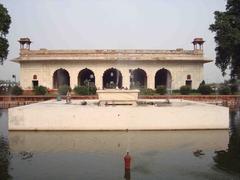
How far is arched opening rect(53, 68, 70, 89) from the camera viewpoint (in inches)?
1716

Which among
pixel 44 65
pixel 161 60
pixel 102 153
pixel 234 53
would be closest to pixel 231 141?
pixel 102 153

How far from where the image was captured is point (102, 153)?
43.0 feet

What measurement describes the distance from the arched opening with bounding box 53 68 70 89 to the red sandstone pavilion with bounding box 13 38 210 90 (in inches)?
14.6

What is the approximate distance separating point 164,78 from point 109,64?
8251 millimetres

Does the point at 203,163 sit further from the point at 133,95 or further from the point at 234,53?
the point at 234,53

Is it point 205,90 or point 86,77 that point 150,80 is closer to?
point 205,90

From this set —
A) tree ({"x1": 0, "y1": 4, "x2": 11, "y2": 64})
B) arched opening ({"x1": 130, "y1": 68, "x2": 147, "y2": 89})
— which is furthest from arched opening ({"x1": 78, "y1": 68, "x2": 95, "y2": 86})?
tree ({"x1": 0, "y1": 4, "x2": 11, "y2": 64})

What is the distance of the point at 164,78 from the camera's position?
153 feet

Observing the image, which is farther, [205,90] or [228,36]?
[205,90]

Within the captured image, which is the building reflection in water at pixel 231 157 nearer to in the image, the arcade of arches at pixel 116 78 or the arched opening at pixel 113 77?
the arcade of arches at pixel 116 78

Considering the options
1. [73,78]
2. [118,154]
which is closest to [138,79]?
[73,78]

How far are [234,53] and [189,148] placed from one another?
19311 millimetres

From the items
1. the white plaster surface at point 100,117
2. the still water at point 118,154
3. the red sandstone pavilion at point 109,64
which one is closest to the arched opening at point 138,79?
the red sandstone pavilion at point 109,64

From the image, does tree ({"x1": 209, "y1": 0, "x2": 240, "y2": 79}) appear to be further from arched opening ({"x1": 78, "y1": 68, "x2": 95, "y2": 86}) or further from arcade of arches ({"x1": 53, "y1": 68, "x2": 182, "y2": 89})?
Answer: arched opening ({"x1": 78, "y1": 68, "x2": 95, "y2": 86})
